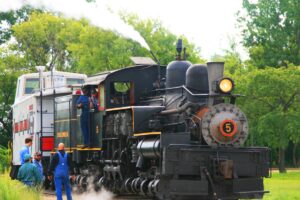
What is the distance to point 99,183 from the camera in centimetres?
2097

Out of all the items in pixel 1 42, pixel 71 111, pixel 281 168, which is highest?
pixel 1 42

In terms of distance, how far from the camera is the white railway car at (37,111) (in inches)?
1004

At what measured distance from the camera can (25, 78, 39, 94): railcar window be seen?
30.3 metres

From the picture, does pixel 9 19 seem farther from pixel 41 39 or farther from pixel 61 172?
pixel 61 172

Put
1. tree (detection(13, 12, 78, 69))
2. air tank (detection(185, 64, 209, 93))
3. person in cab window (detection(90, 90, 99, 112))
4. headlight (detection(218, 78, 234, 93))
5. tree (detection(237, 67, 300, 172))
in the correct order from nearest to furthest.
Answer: headlight (detection(218, 78, 234, 93)) → air tank (detection(185, 64, 209, 93)) → person in cab window (detection(90, 90, 99, 112)) → tree (detection(237, 67, 300, 172)) → tree (detection(13, 12, 78, 69))

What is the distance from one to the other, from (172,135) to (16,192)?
12.6 ft

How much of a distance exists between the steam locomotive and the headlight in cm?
2

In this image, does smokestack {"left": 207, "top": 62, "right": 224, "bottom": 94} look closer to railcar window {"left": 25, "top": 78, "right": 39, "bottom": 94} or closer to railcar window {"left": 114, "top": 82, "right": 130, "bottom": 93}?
railcar window {"left": 114, "top": 82, "right": 130, "bottom": 93}

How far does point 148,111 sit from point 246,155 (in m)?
2.82

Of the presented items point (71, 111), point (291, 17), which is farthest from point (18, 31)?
point (71, 111)

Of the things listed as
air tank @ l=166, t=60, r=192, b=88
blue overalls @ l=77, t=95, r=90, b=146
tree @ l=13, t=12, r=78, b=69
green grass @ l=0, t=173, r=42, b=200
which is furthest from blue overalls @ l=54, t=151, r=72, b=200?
tree @ l=13, t=12, r=78, b=69

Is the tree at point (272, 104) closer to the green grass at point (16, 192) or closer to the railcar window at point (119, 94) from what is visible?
the railcar window at point (119, 94)

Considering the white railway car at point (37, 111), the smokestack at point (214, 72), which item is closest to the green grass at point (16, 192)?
the smokestack at point (214, 72)

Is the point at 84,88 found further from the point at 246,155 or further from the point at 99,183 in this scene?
the point at 246,155
